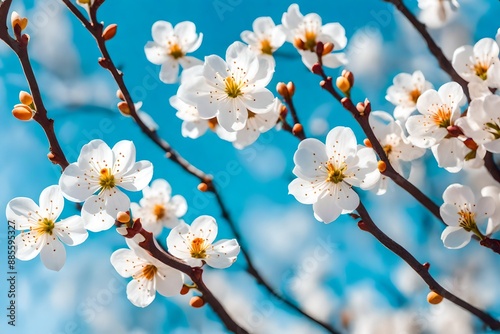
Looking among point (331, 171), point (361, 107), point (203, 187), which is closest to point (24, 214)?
point (203, 187)

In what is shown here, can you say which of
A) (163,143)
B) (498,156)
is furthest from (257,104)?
(498,156)

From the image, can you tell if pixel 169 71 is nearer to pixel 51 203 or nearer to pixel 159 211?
pixel 159 211

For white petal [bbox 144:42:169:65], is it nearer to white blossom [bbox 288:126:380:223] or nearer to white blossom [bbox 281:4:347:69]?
white blossom [bbox 281:4:347:69]

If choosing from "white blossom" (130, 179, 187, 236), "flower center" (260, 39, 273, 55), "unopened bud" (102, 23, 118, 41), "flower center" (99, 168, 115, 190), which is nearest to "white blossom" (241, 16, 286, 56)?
"flower center" (260, 39, 273, 55)

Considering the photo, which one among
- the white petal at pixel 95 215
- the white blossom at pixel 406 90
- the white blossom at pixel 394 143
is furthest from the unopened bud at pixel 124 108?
the white blossom at pixel 406 90

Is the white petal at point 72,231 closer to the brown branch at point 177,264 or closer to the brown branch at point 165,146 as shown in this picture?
the brown branch at point 177,264

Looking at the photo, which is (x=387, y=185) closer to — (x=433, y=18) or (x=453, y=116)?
(x=453, y=116)
